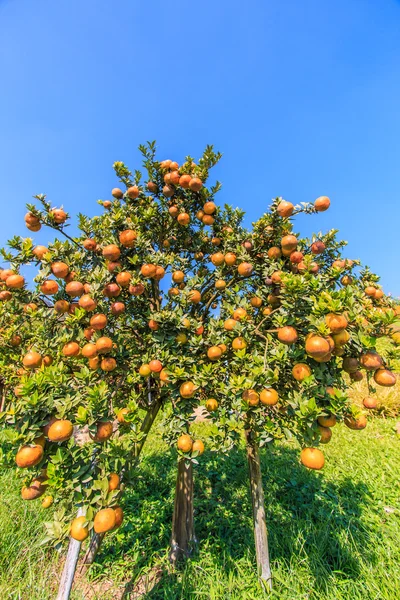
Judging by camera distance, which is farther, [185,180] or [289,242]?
[185,180]

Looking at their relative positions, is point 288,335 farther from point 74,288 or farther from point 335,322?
point 74,288

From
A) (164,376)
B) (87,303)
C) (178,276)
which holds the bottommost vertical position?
(164,376)

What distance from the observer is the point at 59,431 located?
1466mm

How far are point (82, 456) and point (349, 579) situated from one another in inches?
99.4

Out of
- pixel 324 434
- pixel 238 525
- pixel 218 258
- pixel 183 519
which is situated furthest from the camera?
pixel 238 525

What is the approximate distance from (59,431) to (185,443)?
29.2 inches

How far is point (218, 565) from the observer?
2.64 metres

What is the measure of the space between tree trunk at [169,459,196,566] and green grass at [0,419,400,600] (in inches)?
5.1

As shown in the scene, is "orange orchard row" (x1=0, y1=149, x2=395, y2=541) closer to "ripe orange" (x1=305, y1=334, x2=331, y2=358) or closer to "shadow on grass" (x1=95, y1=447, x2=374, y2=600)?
"ripe orange" (x1=305, y1=334, x2=331, y2=358)

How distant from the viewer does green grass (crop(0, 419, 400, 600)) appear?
7.84 ft

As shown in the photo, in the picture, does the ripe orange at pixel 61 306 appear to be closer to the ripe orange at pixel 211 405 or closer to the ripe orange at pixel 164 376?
the ripe orange at pixel 164 376

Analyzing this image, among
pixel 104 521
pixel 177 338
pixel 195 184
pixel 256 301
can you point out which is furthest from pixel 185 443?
pixel 195 184

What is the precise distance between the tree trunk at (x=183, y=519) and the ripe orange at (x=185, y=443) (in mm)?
1122

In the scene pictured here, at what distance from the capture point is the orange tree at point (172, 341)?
157cm
